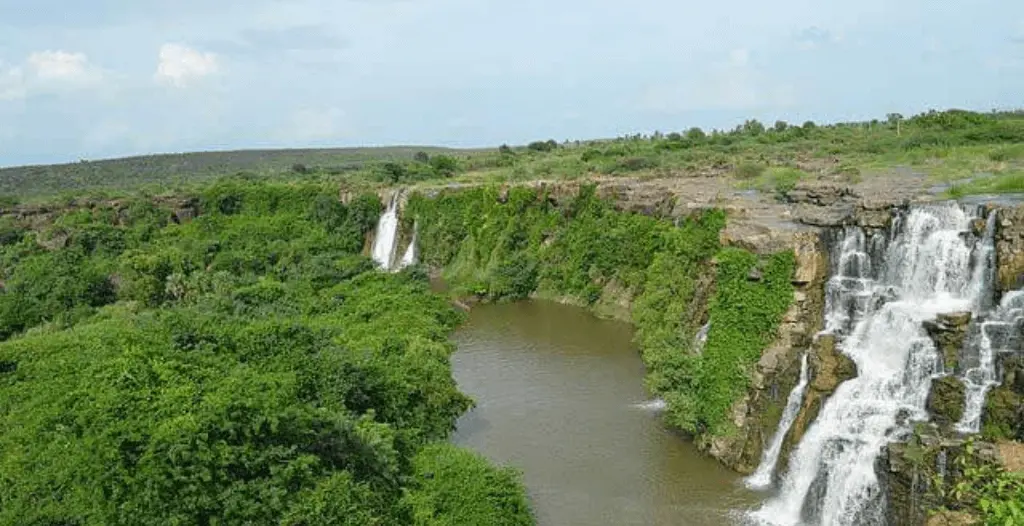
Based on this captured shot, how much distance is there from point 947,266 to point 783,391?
509cm

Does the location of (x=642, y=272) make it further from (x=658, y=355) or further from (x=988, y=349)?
(x=988, y=349)

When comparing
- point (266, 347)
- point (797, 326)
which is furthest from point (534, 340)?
point (266, 347)

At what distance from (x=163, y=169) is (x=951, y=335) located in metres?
132

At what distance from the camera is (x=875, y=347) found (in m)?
19.0

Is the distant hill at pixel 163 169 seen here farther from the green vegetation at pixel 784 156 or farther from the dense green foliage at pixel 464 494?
the dense green foliage at pixel 464 494

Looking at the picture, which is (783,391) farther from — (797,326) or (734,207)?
(734,207)

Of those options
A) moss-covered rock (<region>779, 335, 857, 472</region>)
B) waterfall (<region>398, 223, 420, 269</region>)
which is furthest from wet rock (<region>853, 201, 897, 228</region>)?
waterfall (<region>398, 223, 420, 269</region>)

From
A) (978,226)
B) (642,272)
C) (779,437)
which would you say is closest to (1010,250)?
(978,226)

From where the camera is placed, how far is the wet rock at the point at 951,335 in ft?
57.1

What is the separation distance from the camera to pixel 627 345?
31703 millimetres

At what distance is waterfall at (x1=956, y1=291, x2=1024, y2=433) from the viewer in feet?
54.5

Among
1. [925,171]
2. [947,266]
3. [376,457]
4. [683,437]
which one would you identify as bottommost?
[683,437]

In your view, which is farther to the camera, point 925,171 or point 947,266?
point 925,171

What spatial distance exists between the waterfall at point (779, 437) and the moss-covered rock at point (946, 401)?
314 centimetres
